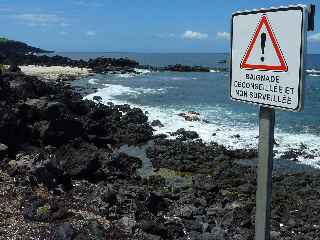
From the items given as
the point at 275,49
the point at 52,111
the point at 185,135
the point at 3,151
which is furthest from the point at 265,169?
the point at 185,135

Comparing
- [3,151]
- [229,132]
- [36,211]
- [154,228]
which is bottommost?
[229,132]

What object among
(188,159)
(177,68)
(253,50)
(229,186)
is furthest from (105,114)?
(177,68)

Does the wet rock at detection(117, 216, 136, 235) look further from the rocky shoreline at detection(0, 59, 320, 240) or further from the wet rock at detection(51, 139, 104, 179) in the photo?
the wet rock at detection(51, 139, 104, 179)

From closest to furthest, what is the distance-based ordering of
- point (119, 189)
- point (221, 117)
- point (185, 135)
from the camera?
point (119, 189)
point (185, 135)
point (221, 117)

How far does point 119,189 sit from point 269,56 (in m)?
14.3

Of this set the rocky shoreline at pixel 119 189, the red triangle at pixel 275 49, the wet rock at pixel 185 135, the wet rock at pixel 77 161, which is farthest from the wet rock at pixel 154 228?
the wet rock at pixel 185 135

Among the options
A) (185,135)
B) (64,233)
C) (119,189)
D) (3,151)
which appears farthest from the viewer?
(185,135)

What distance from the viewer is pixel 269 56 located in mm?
2875

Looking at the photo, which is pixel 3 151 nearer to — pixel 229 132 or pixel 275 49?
pixel 275 49

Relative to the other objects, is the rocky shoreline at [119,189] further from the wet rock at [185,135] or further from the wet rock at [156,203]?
the wet rock at [185,135]

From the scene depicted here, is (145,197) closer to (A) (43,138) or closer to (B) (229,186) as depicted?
(B) (229,186)

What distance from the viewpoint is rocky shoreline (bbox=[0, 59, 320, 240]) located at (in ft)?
37.7

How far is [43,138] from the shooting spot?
20812mm

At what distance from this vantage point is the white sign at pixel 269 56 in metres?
2.68
